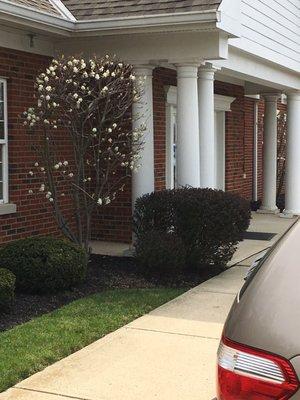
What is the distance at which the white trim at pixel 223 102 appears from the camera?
1358 centimetres

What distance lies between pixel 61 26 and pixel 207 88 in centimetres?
238

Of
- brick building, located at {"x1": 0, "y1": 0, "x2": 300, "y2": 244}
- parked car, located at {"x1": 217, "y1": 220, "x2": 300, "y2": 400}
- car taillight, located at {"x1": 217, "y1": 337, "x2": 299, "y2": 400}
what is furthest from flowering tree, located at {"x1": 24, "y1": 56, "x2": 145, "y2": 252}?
car taillight, located at {"x1": 217, "y1": 337, "x2": 299, "y2": 400}

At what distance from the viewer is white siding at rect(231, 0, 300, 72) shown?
10.5 metres

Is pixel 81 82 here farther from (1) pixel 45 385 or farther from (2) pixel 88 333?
(1) pixel 45 385

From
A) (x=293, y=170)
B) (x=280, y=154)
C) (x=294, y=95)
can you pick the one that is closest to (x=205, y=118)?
(x=293, y=170)

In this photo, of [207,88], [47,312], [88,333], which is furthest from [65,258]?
[207,88]

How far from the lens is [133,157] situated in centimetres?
809

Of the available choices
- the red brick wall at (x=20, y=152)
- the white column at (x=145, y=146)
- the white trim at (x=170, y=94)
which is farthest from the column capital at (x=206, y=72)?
the red brick wall at (x=20, y=152)

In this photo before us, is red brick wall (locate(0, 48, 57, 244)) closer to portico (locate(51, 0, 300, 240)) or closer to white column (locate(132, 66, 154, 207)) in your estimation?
portico (locate(51, 0, 300, 240))

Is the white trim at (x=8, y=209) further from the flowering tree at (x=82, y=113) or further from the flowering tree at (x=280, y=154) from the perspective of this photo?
the flowering tree at (x=280, y=154)

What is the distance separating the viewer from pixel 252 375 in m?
1.95

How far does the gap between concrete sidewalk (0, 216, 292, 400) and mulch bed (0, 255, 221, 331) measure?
98 centimetres

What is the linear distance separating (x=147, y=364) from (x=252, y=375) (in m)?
2.95

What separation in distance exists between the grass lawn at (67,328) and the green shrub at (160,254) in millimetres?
531
